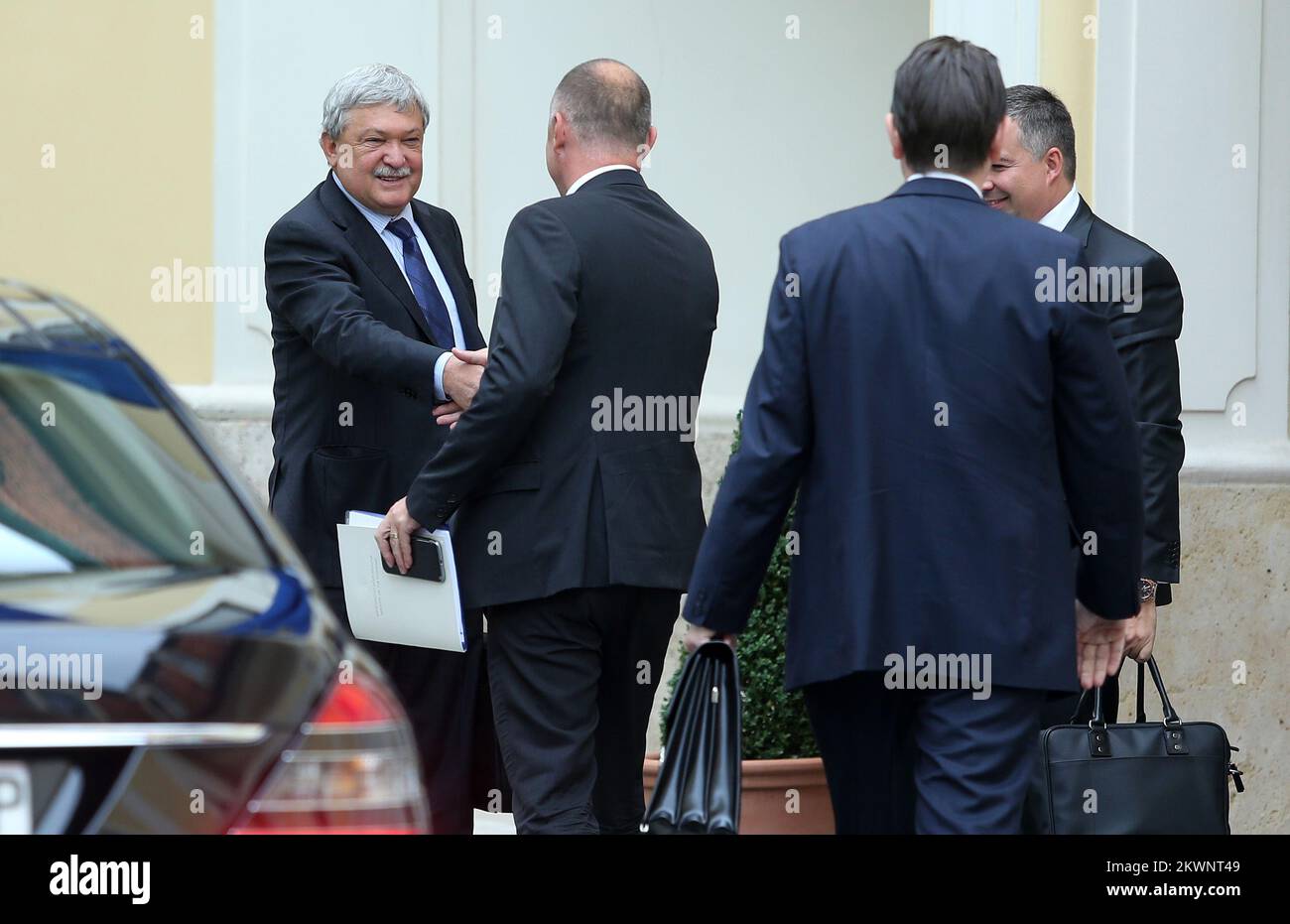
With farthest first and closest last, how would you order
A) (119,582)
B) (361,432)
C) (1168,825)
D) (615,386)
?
(361,432) < (615,386) < (1168,825) < (119,582)

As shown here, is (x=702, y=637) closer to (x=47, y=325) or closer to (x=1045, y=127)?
(x=47, y=325)

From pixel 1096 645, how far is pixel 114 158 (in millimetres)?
4812

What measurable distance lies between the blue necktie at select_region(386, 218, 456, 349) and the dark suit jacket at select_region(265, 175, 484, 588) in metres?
0.04

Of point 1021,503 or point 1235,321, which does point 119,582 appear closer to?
point 1021,503

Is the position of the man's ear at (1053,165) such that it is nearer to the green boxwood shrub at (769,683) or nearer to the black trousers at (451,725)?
the green boxwood shrub at (769,683)

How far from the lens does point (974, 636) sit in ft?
10.2

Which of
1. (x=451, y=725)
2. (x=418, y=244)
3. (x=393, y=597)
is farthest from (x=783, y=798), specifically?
(x=418, y=244)

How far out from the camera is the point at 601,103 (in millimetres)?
4203

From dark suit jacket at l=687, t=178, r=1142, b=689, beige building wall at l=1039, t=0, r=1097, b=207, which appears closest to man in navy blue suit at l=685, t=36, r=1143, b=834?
dark suit jacket at l=687, t=178, r=1142, b=689

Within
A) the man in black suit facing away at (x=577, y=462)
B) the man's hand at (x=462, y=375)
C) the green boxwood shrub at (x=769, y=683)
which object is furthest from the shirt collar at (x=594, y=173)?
the green boxwood shrub at (x=769, y=683)

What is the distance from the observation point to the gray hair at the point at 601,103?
4195 mm
